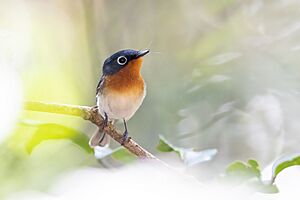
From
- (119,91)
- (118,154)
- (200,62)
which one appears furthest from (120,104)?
(200,62)

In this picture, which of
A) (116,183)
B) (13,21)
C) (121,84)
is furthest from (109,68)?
(116,183)

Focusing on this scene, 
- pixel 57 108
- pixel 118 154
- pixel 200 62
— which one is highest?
pixel 200 62

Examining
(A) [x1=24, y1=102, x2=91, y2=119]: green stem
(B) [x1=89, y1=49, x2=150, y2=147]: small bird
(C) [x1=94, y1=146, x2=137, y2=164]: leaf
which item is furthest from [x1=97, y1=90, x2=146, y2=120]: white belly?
(A) [x1=24, y1=102, x2=91, y2=119]: green stem

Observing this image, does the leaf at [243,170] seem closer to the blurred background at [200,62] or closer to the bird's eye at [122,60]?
the bird's eye at [122,60]

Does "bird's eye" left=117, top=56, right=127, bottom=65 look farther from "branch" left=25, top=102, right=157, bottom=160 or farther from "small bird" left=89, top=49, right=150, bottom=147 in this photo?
"branch" left=25, top=102, right=157, bottom=160

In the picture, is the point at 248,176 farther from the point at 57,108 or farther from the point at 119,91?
the point at 119,91

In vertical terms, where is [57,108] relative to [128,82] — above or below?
below
